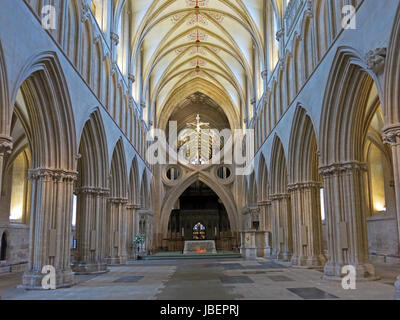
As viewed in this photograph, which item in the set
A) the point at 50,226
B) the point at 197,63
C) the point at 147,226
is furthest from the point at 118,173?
the point at 197,63

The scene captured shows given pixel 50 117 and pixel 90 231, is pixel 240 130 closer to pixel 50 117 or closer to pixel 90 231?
pixel 90 231

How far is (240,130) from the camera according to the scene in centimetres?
3838

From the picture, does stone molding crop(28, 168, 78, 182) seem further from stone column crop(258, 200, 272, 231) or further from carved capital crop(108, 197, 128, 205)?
stone column crop(258, 200, 272, 231)

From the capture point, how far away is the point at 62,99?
14047mm

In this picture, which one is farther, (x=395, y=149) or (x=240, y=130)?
(x=240, y=130)

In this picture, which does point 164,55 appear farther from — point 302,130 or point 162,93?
point 302,130

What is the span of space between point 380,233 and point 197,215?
2432cm

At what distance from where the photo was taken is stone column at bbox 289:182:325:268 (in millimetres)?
18172

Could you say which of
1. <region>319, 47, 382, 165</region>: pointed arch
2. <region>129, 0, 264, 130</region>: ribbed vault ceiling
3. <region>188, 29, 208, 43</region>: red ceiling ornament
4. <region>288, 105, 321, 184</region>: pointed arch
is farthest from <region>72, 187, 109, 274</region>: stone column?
<region>188, 29, 208, 43</region>: red ceiling ornament

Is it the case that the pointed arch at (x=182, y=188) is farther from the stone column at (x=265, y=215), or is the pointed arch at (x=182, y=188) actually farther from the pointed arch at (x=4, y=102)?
the pointed arch at (x=4, y=102)

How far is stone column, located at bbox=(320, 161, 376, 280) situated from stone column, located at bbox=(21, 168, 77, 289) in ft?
27.7

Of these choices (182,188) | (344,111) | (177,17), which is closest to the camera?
(344,111)

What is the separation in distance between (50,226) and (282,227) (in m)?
13.5
